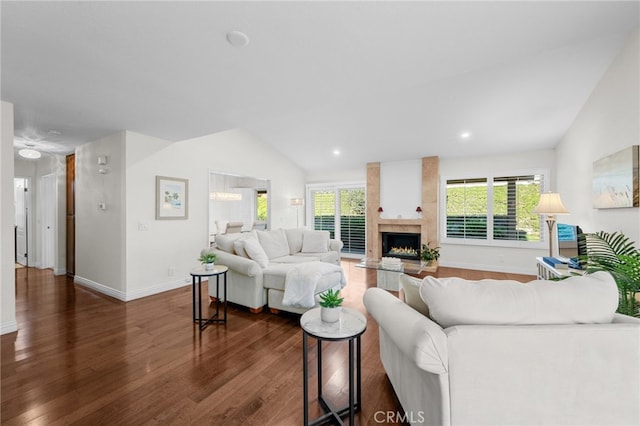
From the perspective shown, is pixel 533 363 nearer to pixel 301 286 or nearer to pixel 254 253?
pixel 301 286

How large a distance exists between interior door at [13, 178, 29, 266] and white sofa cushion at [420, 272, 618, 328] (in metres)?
8.27

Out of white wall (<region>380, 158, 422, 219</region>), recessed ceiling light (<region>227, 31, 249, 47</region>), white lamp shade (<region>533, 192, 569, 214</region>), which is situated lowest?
white lamp shade (<region>533, 192, 569, 214</region>)

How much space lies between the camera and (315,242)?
16.2ft

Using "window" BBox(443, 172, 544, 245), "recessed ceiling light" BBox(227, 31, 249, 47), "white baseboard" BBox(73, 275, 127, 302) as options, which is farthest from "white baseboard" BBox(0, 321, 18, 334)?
"window" BBox(443, 172, 544, 245)

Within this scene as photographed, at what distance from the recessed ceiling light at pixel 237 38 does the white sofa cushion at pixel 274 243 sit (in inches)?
117

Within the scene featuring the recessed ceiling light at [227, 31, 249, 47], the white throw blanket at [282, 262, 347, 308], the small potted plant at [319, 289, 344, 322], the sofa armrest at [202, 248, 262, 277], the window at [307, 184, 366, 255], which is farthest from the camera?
the window at [307, 184, 366, 255]

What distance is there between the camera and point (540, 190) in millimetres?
5156

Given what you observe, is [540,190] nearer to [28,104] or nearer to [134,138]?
[134,138]

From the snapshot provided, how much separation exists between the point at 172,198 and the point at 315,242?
253cm

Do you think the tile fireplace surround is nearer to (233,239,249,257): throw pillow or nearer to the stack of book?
the stack of book

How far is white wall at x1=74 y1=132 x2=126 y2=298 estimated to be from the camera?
3754 mm

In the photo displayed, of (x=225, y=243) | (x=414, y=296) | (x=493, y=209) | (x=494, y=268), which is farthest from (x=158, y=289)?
(x=493, y=209)

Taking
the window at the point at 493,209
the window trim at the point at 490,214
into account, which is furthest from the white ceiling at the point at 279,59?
the window at the point at 493,209

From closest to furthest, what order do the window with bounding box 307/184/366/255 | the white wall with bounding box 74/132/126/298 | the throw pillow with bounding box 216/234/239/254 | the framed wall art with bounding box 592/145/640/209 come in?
the framed wall art with bounding box 592/145/640/209 → the throw pillow with bounding box 216/234/239/254 → the white wall with bounding box 74/132/126/298 → the window with bounding box 307/184/366/255
